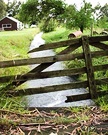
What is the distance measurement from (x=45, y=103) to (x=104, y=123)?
11.6 feet

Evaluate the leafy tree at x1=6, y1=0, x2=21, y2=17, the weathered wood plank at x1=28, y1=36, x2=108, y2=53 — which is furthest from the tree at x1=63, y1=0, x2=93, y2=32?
the leafy tree at x1=6, y1=0, x2=21, y2=17

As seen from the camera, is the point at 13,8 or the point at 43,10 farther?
the point at 13,8

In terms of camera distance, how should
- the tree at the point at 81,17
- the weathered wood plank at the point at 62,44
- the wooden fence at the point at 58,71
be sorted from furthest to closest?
the tree at the point at 81,17 < the weathered wood plank at the point at 62,44 < the wooden fence at the point at 58,71

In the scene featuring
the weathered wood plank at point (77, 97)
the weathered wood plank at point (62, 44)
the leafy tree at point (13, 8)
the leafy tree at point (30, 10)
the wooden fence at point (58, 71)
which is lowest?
the weathered wood plank at point (77, 97)

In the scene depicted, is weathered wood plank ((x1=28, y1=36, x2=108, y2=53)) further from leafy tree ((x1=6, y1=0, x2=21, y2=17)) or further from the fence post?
leafy tree ((x1=6, y1=0, x2=21, y2=17))

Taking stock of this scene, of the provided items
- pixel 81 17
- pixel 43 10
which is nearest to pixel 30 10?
pixel 43 10

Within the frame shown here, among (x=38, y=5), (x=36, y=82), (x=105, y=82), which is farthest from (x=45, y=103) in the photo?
(x=38, y=5)

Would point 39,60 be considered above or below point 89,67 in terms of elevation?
above

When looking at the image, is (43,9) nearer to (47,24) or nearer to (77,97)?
(47,24)

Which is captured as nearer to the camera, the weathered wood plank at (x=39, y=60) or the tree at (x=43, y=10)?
the weathered wood plank at (x=39, y=60)

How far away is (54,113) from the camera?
20.6 ft

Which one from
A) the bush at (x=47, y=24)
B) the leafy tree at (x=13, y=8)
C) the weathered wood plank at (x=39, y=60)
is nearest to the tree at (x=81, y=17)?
the bush at (x=47, y=24)

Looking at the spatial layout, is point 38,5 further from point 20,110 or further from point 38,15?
point 20,110

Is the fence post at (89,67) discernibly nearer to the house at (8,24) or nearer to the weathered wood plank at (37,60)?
the weathered wood plank at (37,60)
